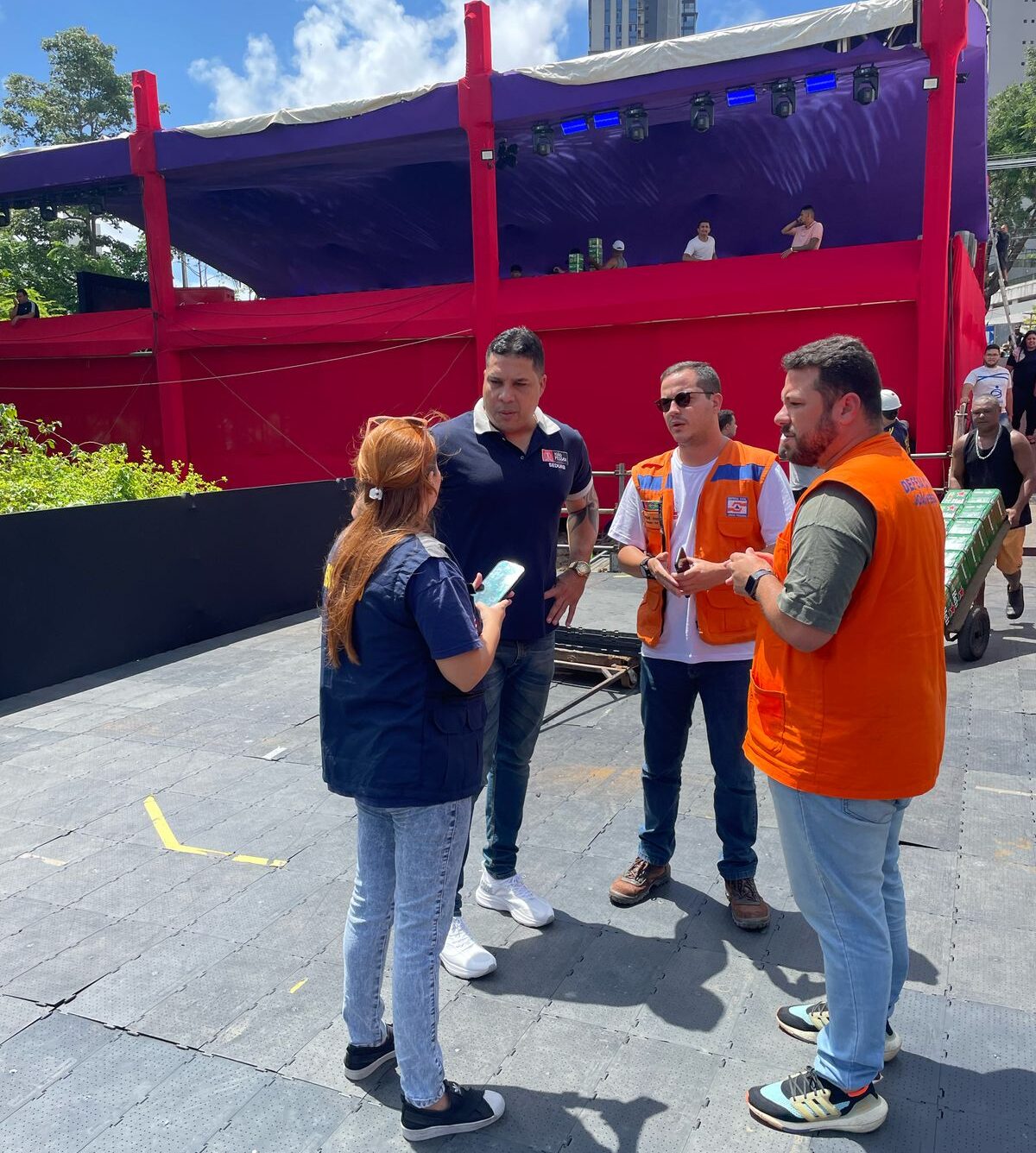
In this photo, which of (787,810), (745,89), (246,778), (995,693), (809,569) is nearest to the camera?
(809,569)

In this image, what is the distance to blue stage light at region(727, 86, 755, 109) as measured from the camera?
1295cm

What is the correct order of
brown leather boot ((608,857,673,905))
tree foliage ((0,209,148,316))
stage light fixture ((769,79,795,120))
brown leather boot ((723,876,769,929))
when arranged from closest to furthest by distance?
1. brown leather boot ((723,876,769,929))
2. brown leather boot ((608,857,673,905))
3. stage light fixture ((769,79,795,120))
4. tree foliage ((0,209,148,316))

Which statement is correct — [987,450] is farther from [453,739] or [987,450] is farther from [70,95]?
[70,95]

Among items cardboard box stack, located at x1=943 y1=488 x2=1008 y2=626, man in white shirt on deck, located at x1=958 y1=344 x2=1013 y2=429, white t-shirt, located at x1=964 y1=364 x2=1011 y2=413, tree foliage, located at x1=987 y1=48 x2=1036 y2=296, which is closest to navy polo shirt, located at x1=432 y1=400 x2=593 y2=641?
cardboard box stack, located at x1=943 y1=488 x2=1008 y2=626

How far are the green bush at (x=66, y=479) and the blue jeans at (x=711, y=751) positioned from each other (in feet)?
18.6

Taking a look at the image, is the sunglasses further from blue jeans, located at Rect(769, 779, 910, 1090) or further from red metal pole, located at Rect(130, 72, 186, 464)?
red metal pole, located at Rect(130, 72, 186, 464)

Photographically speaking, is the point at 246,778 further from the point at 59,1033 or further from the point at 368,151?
the point at 368,151

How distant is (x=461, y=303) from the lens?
47.4 feet

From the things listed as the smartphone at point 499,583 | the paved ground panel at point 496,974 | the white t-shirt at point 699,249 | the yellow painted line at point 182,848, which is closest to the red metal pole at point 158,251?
the white t-shirt at point 699,249

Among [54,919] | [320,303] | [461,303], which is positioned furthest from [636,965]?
[320,303]

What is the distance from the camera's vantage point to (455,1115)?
2.22 m

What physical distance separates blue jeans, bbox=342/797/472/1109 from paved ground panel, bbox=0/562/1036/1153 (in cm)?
23

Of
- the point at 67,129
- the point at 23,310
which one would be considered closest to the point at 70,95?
the point at 67,129

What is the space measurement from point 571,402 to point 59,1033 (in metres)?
12.5
